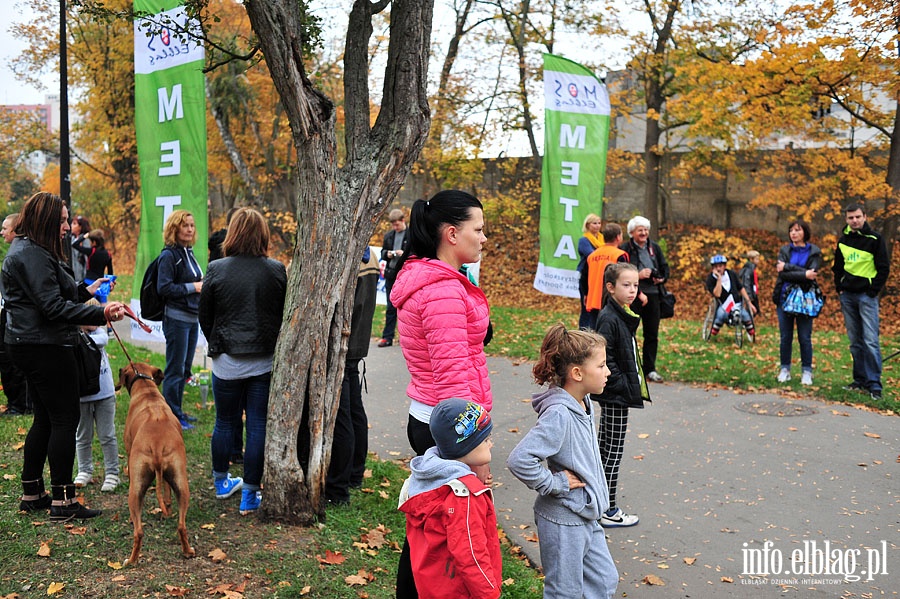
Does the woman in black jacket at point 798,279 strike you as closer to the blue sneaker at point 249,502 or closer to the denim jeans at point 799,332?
the denim jeans at point 799,332

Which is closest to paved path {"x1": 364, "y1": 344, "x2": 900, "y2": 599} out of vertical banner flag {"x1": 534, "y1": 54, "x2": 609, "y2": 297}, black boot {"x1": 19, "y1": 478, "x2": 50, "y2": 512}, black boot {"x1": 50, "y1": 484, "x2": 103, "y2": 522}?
vertical banner flag {"x1": 534, "y1": 54, "x2": 609, "y2": 297}

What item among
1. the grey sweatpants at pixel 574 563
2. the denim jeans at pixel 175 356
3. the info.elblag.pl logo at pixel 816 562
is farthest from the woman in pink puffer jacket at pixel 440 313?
the denim jeans at pixel 175 356

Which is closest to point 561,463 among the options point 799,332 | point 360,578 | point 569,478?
point 569,478

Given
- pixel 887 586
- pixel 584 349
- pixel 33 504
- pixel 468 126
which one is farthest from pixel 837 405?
pixel 468 126

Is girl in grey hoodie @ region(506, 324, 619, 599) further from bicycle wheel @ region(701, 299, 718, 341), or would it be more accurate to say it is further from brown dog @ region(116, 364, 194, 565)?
bicycle wheel @ region(701, 299, 718, 341)

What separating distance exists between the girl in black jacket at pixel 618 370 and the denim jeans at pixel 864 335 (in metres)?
4.78

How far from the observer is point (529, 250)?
24.8 metres

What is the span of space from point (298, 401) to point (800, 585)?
3.26 m

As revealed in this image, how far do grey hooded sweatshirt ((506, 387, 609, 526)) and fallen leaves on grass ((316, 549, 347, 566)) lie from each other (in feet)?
5.20

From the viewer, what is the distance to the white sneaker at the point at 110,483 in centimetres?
562

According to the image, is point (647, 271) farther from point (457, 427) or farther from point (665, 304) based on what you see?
point (457, 427)

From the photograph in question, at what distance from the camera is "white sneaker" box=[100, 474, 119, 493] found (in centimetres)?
562

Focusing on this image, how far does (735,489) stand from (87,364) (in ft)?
16.5

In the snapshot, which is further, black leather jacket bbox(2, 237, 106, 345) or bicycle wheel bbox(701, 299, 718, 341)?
bicycle wheel bbox(701, 299, 718, 341)
